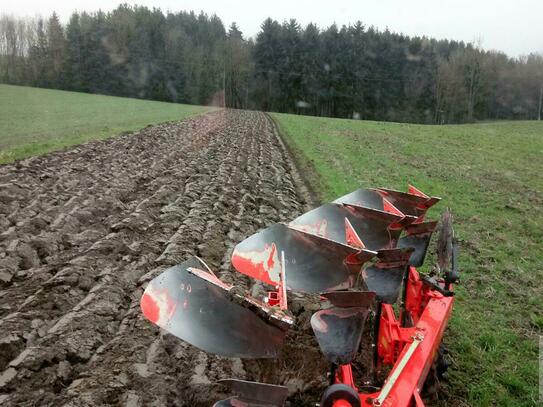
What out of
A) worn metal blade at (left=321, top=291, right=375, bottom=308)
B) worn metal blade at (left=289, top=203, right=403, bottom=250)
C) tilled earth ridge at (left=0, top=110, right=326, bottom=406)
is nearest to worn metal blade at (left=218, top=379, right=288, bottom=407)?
worn metal blade at (left=321, top=291, right=375, bottom=308)

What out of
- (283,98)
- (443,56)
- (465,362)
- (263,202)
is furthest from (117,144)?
(443,56)

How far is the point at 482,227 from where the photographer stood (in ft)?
25.5

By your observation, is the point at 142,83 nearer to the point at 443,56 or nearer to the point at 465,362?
the point at 443,56

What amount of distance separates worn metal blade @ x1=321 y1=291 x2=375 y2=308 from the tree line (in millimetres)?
57810

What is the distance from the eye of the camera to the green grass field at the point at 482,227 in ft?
12.3

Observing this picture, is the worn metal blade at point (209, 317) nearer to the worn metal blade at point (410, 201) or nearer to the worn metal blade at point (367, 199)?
the worn metal blade at point (367, 199)

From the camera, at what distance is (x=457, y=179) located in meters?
12.2

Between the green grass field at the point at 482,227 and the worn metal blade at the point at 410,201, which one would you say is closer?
the green grass field at the point at 482,227

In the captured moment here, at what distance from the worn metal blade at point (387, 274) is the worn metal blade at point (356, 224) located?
635 mm

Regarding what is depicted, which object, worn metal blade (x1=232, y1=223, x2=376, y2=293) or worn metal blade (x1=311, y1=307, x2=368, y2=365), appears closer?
worn metal blade (x1=311, y1=307, x2=368, y2=365)

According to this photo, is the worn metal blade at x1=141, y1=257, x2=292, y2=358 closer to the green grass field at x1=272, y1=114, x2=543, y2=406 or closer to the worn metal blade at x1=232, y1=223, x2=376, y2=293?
the worn metal blade at x1=232, y1=223, x2=376, y2=293

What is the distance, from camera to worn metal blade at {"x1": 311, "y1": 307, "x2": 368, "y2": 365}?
2387 mm

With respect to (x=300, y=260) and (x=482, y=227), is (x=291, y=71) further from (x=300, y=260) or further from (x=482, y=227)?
(x=300, y=260)

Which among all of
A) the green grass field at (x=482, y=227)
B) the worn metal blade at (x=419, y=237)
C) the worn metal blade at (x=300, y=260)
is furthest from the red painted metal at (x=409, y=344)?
the green grass field at (x=482, y=227)
